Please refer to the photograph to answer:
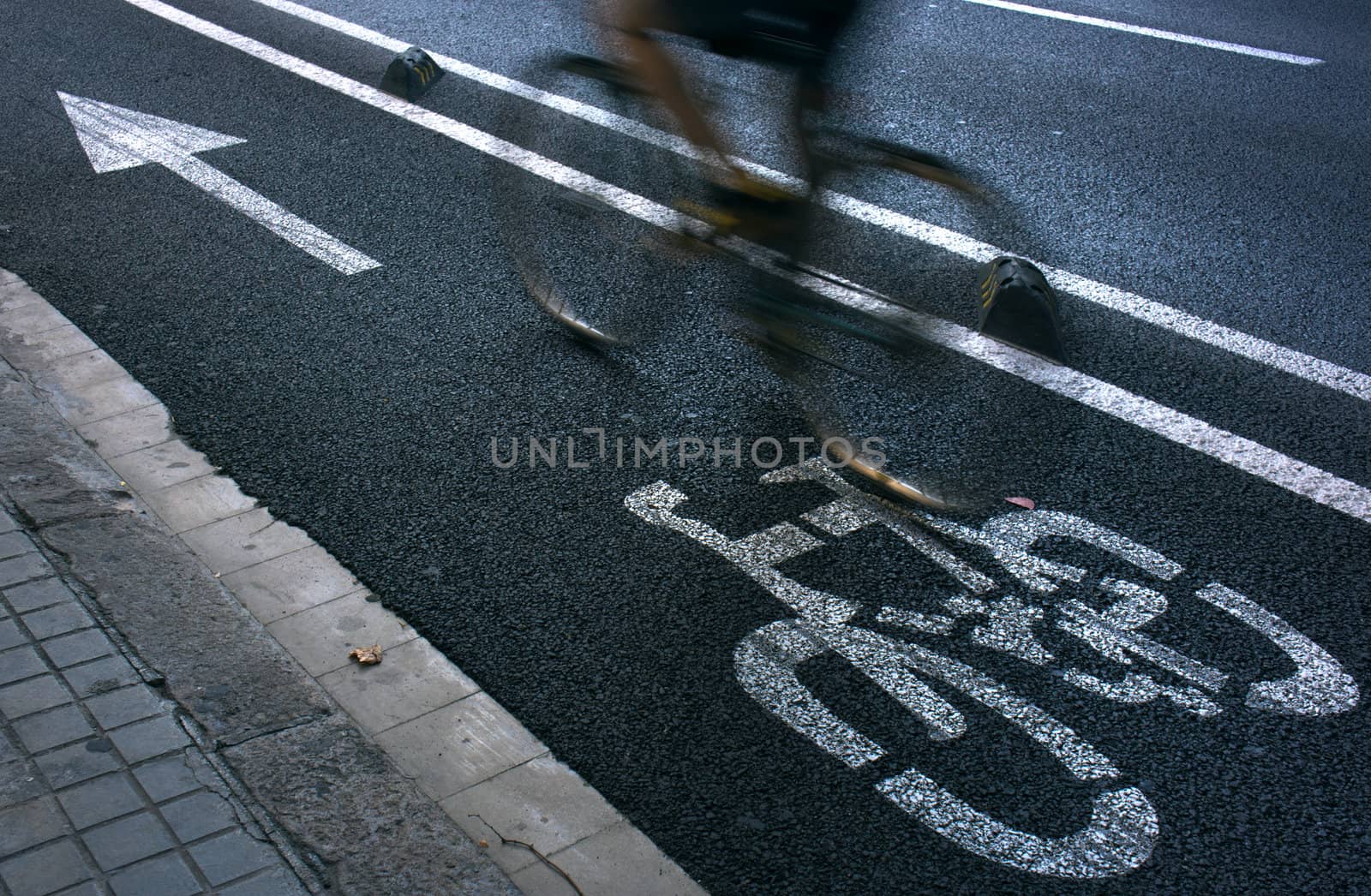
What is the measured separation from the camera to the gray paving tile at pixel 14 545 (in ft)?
11.8

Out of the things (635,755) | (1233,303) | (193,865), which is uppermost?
(1233,303)

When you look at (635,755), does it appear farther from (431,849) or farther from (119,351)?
(119,351)

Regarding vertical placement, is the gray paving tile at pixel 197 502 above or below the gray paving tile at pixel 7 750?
above

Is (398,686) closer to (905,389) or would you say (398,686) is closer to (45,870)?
(45,870)

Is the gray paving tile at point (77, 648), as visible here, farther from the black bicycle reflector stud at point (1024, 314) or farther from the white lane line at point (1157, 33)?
the white lane line at point (1157, 33)

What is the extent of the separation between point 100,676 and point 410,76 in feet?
16.5

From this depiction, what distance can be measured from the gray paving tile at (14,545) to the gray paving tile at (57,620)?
307mm

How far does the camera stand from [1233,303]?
5.03 metres

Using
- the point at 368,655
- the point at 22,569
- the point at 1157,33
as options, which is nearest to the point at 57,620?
the point at 22,569

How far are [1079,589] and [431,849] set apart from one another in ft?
6.24

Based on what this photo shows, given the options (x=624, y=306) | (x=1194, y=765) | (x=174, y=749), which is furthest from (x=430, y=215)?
(x=1194, y=765)

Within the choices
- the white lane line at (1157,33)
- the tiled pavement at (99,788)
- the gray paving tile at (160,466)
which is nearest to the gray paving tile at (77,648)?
the tiled pavement at (99,788)

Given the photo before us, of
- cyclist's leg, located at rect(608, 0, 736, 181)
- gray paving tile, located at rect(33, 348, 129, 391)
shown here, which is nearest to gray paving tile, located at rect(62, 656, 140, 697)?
gray paving tile, located at rect(33, 348, 129, 391)

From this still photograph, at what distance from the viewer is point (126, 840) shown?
2.70m
